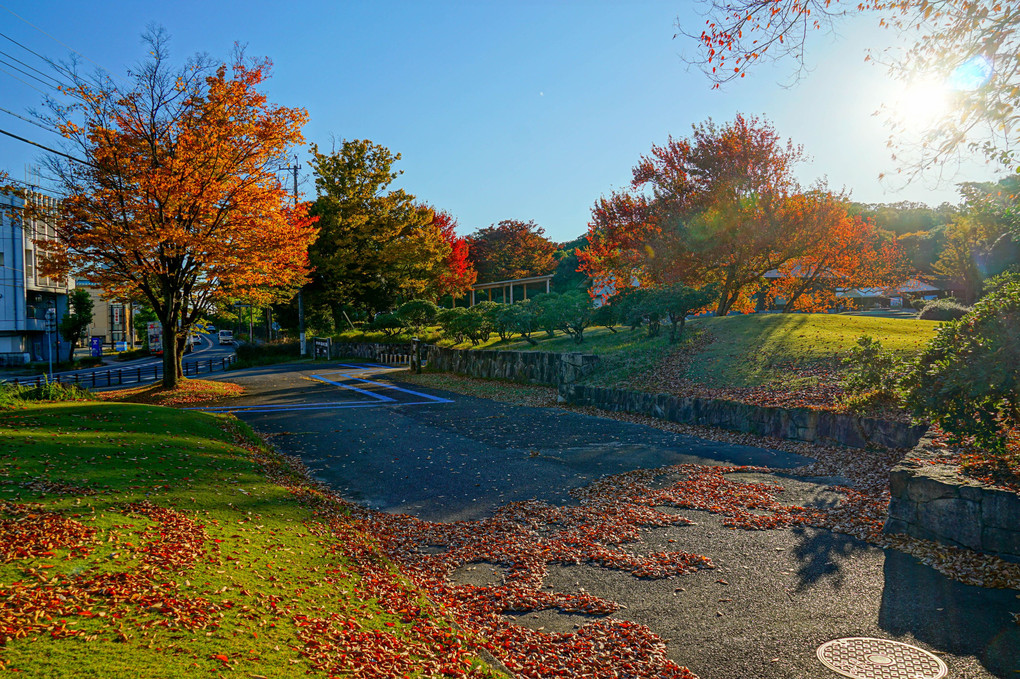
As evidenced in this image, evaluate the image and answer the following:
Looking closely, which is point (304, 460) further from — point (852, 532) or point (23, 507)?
point (852, 532)

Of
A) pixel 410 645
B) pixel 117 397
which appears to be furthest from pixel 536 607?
pixel 117 397

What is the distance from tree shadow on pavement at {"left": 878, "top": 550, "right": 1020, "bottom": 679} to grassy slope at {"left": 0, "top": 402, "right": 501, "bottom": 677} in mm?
3236

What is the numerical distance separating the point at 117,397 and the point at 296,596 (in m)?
19.5

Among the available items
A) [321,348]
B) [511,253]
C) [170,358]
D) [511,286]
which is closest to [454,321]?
[170,358]

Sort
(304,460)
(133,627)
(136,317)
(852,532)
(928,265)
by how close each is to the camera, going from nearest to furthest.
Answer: (133,627), (852,532), (304,460), (928,265), (136,317)

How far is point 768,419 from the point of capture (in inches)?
444

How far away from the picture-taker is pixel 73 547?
13.1 ft

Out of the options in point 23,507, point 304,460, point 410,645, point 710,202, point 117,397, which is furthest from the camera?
point 710,202

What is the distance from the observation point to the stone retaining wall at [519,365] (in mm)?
17609

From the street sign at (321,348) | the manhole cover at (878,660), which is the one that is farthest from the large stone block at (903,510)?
the street sign at (321,348)

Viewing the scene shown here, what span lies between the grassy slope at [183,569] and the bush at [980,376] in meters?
5.21

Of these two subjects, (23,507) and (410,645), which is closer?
(410,645)

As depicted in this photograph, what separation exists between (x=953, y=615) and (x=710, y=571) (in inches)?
Answer: 66.6

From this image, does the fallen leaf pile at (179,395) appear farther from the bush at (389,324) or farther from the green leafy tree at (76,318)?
the green leafy tree at (76,318)
